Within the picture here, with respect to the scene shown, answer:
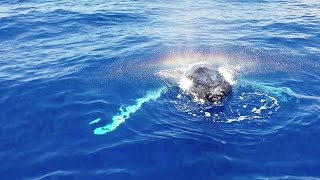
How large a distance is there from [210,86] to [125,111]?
5.53m

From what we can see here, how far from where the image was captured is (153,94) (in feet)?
96.1

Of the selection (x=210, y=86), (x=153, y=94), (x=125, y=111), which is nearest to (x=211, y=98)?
(x=210, y=86)

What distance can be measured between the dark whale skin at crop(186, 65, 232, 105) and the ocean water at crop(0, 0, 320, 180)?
1.84 ft

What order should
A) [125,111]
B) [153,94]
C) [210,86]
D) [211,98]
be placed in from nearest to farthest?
[125,111] < [211,98] < [210,86] < [153,94]

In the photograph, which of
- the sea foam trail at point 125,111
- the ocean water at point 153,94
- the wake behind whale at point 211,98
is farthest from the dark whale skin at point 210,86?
the sea foam trail at point 125,111

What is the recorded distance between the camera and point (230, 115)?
26.4m

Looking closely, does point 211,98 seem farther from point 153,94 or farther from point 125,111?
point 125,111

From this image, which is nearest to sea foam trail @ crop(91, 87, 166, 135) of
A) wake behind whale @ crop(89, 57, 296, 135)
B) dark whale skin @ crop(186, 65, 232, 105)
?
wake behind whale @ crop(89, 57, 296, 135)

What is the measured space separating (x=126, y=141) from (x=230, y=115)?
632cm

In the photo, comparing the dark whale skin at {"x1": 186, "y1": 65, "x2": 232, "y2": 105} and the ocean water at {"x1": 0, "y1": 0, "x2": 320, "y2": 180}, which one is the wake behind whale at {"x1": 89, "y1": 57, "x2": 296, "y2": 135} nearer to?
the dark whale skin at {"x1": 186, "y1": 65, "x2": 232, "y2": 105}

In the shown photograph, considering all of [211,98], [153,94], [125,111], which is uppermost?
[211,98]

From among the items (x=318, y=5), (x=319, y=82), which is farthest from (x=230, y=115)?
(x=318, y=5)

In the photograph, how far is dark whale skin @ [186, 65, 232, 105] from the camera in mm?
27672

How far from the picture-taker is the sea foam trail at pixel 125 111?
84.2 ft
